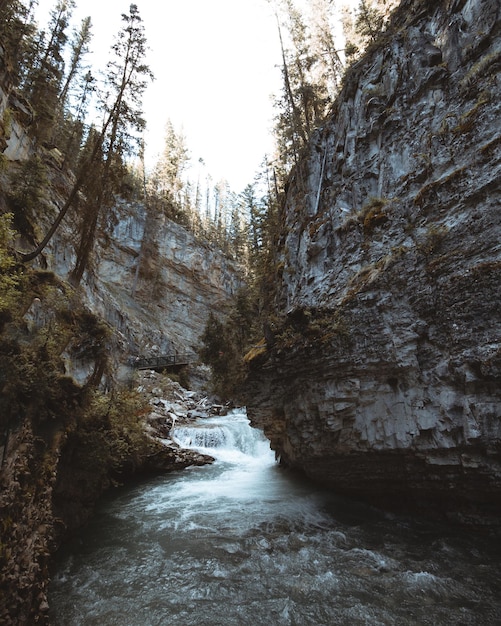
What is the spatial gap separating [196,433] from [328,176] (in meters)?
14.6

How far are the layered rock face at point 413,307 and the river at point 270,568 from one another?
48.6 inches

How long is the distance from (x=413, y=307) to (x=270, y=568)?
6.33 meters

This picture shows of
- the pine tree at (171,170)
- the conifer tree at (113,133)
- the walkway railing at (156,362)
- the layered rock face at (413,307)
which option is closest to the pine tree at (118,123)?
the conifer tree at (113,133)

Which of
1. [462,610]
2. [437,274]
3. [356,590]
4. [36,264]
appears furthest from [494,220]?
[36,264]

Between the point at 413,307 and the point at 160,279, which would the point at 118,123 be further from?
the point at 160,279

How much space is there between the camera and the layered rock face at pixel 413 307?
270 inches

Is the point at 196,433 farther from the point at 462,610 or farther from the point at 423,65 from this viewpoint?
the point at 423,65

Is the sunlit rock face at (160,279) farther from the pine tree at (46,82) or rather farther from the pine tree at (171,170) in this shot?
the pine tree at (46,82)

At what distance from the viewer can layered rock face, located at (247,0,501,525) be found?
6.86 metres

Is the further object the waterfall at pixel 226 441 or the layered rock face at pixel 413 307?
the waterfall at pixel 226 441

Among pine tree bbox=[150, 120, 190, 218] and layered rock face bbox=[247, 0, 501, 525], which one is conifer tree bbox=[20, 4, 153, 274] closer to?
layered rock face bbox=[247, 0, 501, 525]

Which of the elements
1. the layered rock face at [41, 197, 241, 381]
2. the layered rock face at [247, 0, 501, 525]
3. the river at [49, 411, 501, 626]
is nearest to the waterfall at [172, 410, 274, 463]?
the layered rock face at [247, 0, 501, 525]

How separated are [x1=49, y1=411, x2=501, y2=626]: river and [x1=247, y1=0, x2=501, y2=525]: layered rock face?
1236mm

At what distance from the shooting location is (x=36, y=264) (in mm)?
10469
